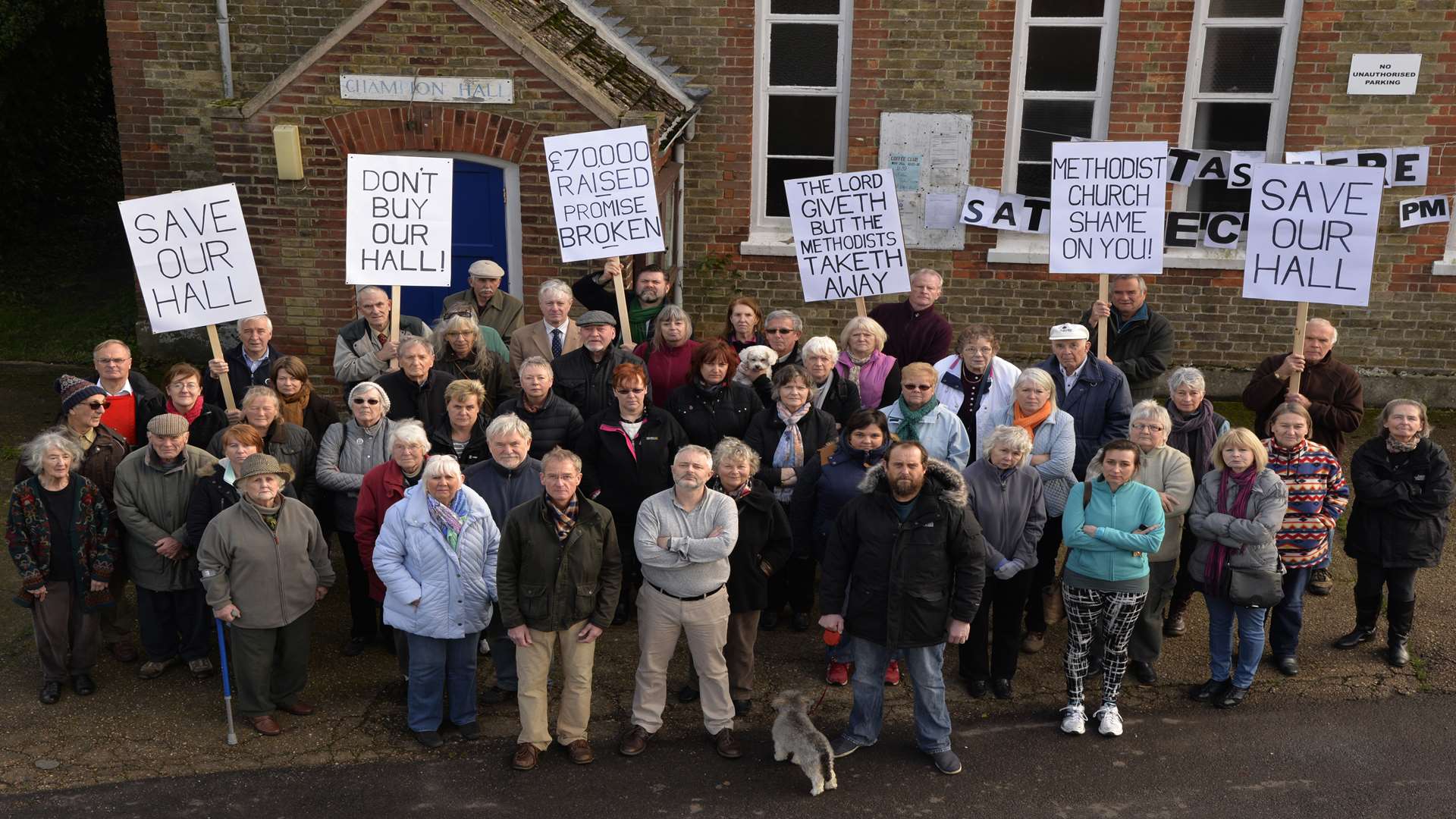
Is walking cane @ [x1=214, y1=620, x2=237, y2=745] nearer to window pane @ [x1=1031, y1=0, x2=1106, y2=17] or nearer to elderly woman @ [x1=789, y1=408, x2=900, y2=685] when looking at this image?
elderly woman @ [x1=789, y1=408, x2=900, y2=685]

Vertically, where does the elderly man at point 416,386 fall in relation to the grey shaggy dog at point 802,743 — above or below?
above

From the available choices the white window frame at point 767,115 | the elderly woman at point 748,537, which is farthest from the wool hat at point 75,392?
the white window frame at point 767,115

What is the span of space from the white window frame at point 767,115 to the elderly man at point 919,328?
10.4ft

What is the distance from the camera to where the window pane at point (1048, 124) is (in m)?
11.4

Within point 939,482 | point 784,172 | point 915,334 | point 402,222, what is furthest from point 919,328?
point 784,172

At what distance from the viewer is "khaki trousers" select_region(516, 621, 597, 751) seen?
574cm

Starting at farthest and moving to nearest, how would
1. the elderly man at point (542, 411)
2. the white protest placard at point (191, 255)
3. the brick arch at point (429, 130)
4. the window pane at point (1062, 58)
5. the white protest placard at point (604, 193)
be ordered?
the window pane at point (1062, 58) < the brick arch at point (429, 130) < the white protest placard at point (604, 193) < the white protest placard at point (191, 255) < the elderly man at point (542, 411)

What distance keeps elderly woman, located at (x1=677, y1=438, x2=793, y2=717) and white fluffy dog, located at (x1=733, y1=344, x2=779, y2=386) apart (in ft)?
3.10

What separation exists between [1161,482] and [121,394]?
18.8ft

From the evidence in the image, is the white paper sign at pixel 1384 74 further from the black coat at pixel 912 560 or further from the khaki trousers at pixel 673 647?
the khaki trousers at pixel 673 647

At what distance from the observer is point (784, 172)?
11852 millimetres

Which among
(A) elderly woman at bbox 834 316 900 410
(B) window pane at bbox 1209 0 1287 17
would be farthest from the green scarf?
(B) window pane at bbox 1209 0 1287 17

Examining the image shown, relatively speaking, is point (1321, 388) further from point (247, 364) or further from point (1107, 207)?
point (247, 364)

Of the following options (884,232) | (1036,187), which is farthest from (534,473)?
(1036,187)
